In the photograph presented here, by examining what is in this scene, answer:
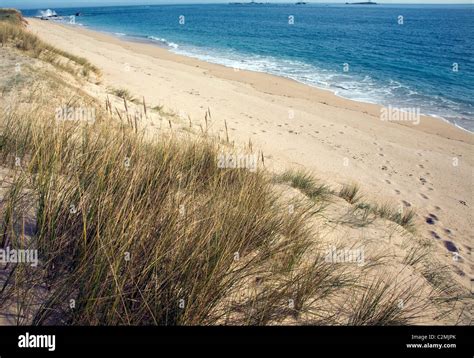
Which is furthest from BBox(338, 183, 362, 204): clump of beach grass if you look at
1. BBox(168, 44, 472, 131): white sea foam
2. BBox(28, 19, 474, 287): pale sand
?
BBox(168, 44, 472, 131): white sea foam

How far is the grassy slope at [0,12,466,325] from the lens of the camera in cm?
176

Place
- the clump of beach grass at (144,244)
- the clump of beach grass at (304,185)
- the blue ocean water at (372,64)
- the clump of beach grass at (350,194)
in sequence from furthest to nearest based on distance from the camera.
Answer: the blue ocean water at (372,64), the clump of beach grass at (350,194), the clump of beach grass at (304,185), the clump of beach grass at (144,244)

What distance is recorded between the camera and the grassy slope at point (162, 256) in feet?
5.76

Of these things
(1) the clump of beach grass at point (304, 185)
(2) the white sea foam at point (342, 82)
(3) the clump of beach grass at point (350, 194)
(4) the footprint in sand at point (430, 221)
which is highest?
(2) the white sea foam at point (342, 82)

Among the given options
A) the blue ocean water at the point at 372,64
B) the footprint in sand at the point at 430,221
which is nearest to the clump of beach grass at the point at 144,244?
the footprint in sand at the point at 430,221

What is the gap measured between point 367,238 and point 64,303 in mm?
3652

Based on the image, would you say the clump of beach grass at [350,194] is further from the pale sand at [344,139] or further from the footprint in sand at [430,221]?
the footprint in sand at [430,221]

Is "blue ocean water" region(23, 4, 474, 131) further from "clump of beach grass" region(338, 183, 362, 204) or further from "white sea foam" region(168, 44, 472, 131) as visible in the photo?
"clump of beach grass" region(338, 183, 362, 204)

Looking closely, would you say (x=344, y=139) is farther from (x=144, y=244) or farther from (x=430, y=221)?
(x=144, y=244)

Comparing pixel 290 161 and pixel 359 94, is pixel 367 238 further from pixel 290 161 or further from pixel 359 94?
pixel 359 94

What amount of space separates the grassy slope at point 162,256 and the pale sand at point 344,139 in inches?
123

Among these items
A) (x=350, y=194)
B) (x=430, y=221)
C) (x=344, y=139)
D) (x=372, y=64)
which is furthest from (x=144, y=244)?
(x=372, y=64)
